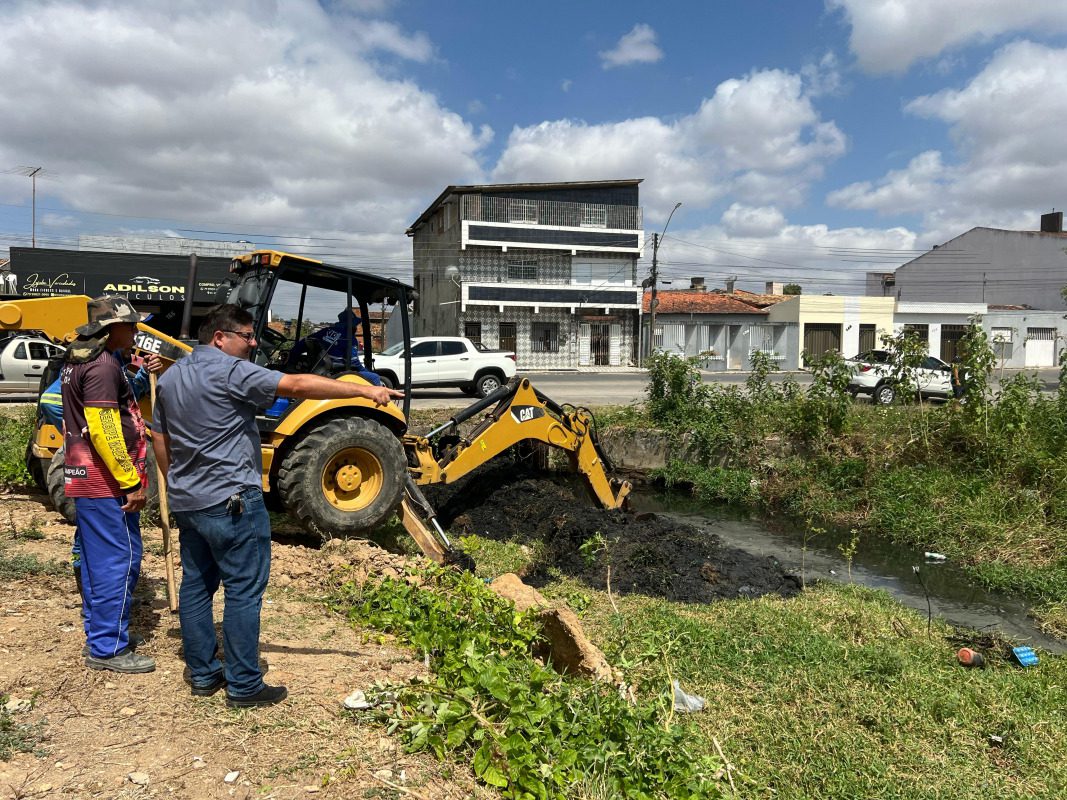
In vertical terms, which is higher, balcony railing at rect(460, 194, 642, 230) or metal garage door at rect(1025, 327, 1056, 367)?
balcony railing at rect(460, 194, 642, 230)

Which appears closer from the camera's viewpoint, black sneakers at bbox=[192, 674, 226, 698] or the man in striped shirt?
black sneakers at bbox=[192, 674, 226, 698]

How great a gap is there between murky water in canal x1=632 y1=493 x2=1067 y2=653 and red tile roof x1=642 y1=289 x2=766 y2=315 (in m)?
29.6

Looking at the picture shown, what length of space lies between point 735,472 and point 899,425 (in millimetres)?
2461

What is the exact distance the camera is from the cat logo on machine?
27.0ft

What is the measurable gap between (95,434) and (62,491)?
3545 mm

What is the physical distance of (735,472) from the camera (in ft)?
38.9

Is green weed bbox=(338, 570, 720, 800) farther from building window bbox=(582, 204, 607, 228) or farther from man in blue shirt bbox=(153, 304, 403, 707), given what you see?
building window bbox=(582, 204, 607, 228)

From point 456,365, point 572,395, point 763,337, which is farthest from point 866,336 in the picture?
point 456,365

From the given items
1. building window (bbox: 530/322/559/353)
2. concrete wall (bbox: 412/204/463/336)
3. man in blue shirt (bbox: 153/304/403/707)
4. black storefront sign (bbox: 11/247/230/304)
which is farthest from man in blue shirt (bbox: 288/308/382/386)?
building window (bbox: 530/322/559/353)

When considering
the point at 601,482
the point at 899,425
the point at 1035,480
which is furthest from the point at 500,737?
the point at 899,425

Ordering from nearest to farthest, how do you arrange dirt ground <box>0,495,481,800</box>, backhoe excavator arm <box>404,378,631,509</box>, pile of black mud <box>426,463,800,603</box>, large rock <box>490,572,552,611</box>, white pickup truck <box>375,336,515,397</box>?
→ dirt ground <box>0,495,481,800</box>, large rock <box>490,572,552,611</box>, pile of black mud <box>426,463,800,603</box>, backhoe excavator arm <box>404,378,631,509</box>, white pickup truck <box>375,336,515,397</box>

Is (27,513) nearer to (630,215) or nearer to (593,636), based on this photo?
(593,636)

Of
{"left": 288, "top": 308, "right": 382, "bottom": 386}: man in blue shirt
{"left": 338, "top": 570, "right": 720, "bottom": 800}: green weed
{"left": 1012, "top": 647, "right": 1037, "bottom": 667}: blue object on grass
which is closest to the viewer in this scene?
{"left": 338, "top": 570, "right": 720, "bottom": 800}: green weed

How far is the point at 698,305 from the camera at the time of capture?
4012 cm
